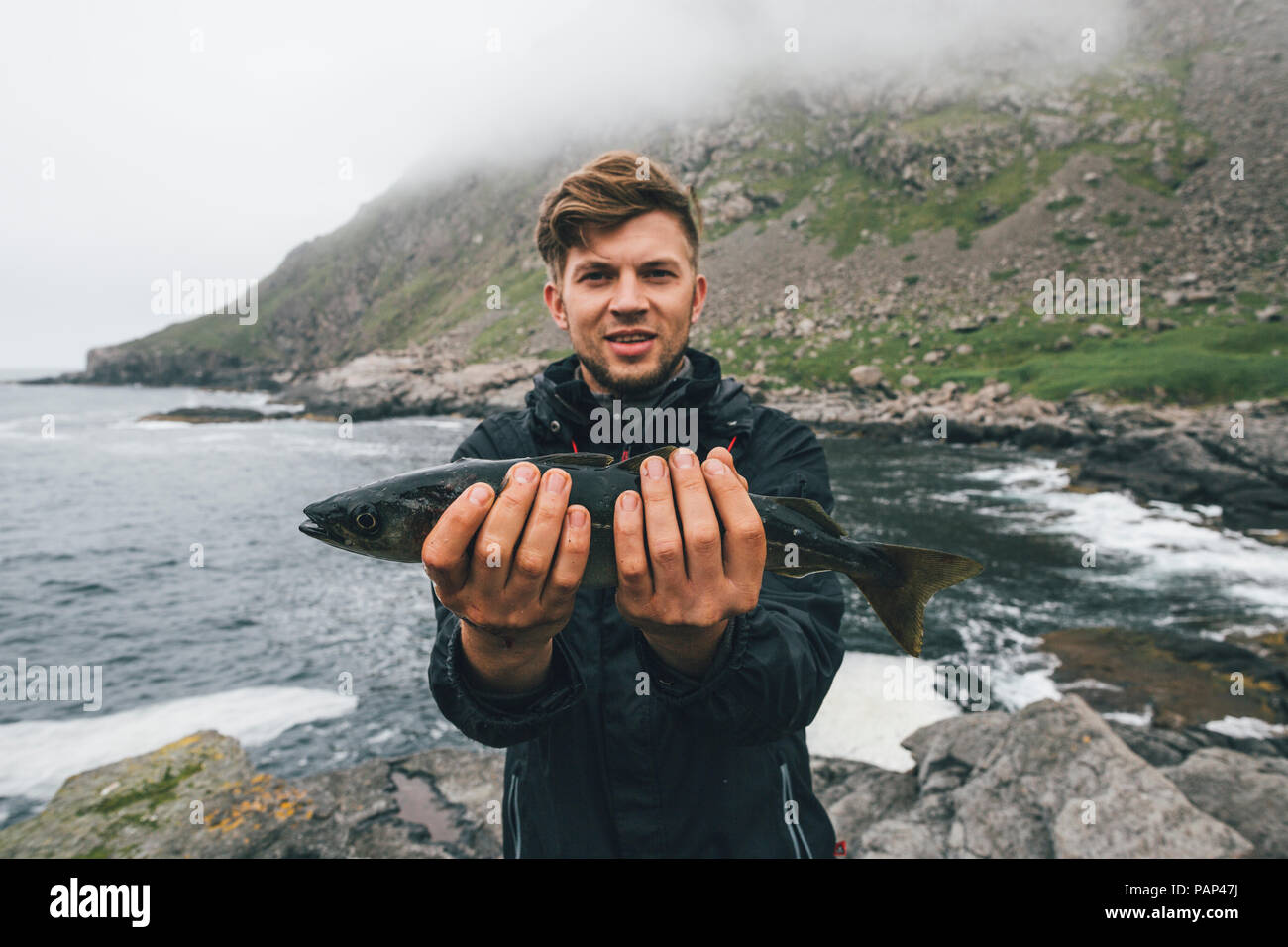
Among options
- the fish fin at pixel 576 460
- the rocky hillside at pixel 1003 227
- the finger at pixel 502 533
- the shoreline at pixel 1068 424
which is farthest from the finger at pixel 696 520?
the rocky hillside at pixel 1003 227

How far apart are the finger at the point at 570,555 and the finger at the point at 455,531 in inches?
14.8

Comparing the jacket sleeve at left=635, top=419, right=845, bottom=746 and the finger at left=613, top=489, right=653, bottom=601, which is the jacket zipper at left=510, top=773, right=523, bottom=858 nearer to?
the jacket sleeve at left=635, top=419, right=845, bottom=746

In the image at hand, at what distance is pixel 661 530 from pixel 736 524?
36cm

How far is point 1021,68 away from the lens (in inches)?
4309

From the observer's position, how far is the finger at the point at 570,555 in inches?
112

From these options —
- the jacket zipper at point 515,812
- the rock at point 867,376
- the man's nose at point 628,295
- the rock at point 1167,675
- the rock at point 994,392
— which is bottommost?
the rock at point 1167,675

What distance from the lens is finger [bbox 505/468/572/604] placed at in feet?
9.04

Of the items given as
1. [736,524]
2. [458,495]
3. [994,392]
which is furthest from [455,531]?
[994,392]

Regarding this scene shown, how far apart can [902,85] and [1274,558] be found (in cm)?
12829

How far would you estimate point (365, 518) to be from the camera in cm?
304

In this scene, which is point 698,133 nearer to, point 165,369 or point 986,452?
point 986,452

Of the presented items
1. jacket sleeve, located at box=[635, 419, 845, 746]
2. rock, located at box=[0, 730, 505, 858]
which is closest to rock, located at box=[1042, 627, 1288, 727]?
rock, located at box=[0, 730, 505, 858]

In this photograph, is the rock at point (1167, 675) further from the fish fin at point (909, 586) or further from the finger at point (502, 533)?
the finger at point (502, 533)
